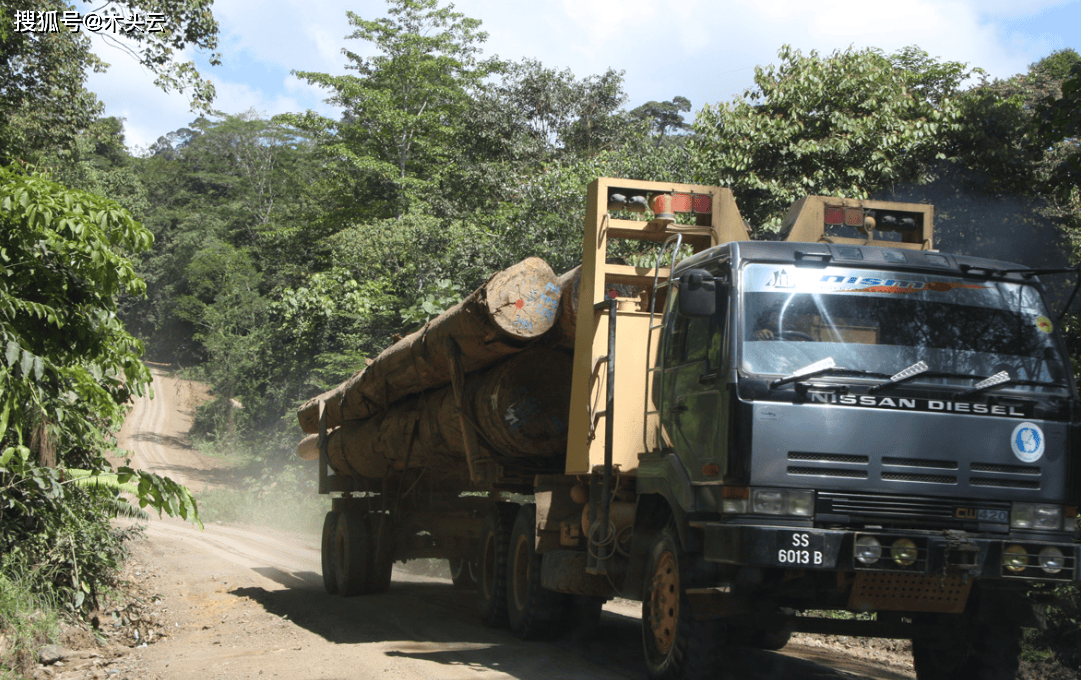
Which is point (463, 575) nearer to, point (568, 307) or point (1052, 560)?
point (568, 307)

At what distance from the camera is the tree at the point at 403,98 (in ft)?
118

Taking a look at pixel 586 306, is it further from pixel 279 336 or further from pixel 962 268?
pixel 279 336

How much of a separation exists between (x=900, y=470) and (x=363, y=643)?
5062 mm

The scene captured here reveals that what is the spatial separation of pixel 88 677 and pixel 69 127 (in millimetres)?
11023

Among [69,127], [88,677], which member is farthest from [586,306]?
[69,127]

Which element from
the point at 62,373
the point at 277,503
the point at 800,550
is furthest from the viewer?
the point at 277,503

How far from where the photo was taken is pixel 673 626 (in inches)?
224

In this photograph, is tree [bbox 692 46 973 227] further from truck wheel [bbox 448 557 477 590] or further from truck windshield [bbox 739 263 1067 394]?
truck windshield [bbox 739 263 1067 394]

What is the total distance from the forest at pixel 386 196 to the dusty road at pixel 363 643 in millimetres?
1294

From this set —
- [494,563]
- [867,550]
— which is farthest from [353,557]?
[867,550]

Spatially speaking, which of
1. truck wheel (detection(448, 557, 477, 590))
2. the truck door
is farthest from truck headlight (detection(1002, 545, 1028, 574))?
truck wheel (detection(448, 557, 477, 590))

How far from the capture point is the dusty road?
700 cm

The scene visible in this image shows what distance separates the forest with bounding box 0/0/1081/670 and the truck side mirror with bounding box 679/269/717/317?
3197 mm

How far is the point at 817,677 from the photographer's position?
268 inches
